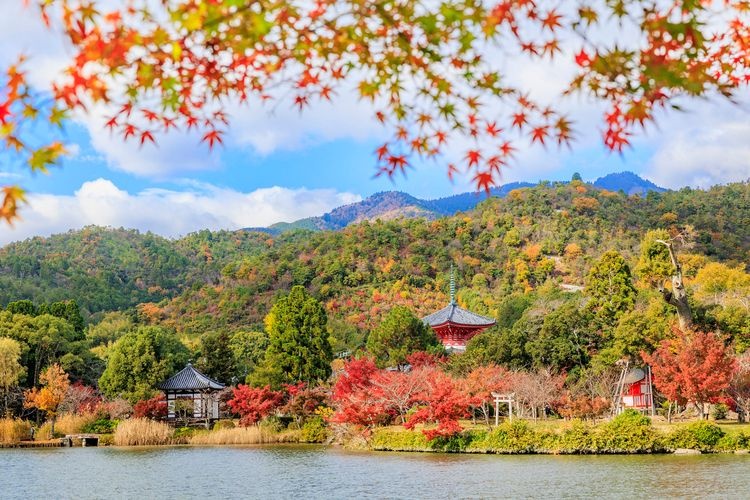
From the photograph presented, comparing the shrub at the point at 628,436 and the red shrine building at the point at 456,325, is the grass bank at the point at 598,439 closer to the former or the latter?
the shrub at the point at 628,436

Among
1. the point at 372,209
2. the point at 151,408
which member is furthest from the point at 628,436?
the point at 372,209

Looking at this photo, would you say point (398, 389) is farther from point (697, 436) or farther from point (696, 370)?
point (697, 436)

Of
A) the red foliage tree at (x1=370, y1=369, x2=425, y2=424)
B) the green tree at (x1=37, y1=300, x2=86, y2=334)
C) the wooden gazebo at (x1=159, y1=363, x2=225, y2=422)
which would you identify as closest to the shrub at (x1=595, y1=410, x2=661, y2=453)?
the red foliage tree at (x1=370, y1=369, x2=425, y2=424)

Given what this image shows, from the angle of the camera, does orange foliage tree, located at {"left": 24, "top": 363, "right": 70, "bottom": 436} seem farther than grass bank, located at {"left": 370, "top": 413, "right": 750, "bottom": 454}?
Yes

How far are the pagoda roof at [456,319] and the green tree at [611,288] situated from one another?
877 centimetres

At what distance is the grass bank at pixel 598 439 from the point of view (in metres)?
17.1

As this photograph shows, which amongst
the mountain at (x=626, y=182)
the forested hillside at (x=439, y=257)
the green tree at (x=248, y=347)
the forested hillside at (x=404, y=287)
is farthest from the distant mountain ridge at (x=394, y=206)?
the green tree at (x=248, y=347)

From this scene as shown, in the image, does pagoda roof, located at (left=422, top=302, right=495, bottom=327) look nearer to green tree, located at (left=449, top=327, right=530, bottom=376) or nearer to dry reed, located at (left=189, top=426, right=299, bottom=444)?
green tree, located at (left=449, top=327, right=530, bottom=376)

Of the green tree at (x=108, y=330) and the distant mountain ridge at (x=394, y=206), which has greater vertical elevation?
the distant mountain ridge at (x=394, y=206)

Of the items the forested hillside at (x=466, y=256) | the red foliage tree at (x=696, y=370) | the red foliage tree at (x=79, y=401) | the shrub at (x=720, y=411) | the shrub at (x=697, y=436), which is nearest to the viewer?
the shrub at (x=697, y=436)

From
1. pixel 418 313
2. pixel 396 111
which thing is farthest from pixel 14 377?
pixel 396 111

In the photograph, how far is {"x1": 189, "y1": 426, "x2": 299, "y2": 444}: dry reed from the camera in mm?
25266

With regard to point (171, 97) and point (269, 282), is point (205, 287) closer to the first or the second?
point (269, 282)

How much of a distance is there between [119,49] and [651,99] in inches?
71.8
